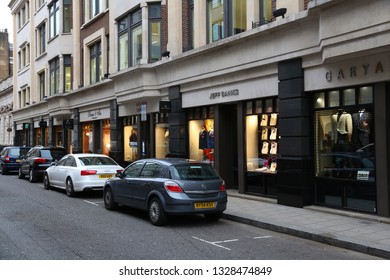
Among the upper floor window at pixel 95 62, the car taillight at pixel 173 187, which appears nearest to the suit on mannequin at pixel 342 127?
the car taillight at pixel 173 187

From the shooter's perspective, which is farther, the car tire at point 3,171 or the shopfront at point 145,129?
the car tire at point 3,171

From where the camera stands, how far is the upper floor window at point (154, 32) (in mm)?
18328

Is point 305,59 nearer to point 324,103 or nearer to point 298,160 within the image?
point 324,103

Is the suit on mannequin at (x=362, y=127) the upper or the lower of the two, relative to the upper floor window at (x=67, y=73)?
lower

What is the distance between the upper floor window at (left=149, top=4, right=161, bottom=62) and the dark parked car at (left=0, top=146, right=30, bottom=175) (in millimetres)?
11212

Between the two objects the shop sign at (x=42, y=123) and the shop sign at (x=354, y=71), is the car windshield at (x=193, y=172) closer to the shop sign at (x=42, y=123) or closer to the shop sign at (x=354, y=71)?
the shop sign at (x=354, y=71)

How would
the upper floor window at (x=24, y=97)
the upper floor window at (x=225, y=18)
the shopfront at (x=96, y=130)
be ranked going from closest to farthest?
the upper floor window at (x=225, y=18), the shopfront at (x=96, y=130), the upper floor window at (x=24, y=97)

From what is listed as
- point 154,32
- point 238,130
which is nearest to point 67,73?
point 154,32

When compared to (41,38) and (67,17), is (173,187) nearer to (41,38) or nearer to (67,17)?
(67,17)

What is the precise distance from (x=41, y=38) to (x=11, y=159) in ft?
45.5

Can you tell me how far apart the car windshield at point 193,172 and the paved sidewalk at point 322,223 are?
4.20 feet

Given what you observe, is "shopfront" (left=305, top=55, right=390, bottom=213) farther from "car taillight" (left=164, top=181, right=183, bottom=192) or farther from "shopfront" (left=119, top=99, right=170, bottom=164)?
"shopfront" (left=119, top=99, right=170, bottom=164)

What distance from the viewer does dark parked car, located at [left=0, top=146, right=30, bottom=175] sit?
2436 cm

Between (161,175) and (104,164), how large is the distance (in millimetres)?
5466
